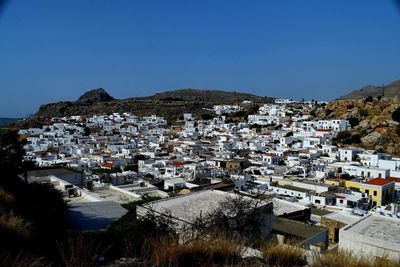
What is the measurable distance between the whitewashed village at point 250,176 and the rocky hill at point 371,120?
3194 mm

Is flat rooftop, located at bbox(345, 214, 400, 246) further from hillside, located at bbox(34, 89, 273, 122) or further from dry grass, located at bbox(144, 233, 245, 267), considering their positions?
hillside, located at bbox(34, 89, 273, 122)

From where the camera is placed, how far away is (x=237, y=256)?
3.65 meters

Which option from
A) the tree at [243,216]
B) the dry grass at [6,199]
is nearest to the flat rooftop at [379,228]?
the tree at [243,216]

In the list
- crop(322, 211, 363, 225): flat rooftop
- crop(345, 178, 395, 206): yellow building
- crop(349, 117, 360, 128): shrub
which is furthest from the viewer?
crop(349, 117, 360, 128): shrub

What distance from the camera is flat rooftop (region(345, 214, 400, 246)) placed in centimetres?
802

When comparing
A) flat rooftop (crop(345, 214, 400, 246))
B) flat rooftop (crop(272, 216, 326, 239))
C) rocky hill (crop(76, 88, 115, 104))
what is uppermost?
rocky hill (crop(76, 88, 115, 104))

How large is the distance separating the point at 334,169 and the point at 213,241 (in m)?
28.2

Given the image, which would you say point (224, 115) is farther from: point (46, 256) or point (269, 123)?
point (46, 256)

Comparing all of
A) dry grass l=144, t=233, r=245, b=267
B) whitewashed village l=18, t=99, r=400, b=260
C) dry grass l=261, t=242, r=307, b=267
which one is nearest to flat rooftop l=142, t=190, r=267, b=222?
whitewashed village l=18, t=99, r=400, b=260

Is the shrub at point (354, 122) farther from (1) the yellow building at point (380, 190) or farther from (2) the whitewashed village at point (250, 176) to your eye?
(1) the yellow building at point (380, 190)

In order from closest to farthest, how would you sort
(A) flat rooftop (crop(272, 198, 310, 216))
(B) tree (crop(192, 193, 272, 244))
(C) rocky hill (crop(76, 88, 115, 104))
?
(B) tree (crop(192, 193, 272, 244)) < (A) flat rooftop (crop(272, 198, 310, 216)) < (C) rocky hill (crop(76, 88, 115, 104))

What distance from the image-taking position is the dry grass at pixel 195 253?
335cm

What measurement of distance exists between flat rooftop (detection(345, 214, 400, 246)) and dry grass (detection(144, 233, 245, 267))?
18.4 feet

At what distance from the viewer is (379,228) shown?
29.2 ft
